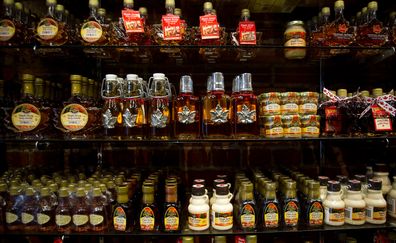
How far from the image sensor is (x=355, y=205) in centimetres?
Result: 153

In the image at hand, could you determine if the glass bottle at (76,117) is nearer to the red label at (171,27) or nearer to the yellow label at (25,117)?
the yellow label at (25,117)

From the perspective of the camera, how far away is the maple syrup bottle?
5.07 ft

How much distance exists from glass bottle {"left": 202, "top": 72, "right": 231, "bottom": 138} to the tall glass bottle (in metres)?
0.83

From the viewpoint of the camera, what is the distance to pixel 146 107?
1563 millimetres

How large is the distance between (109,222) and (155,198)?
0.25m

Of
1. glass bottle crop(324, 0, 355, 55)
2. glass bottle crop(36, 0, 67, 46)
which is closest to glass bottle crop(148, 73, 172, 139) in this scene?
glass bottle crop(36, 0, 67, 46)

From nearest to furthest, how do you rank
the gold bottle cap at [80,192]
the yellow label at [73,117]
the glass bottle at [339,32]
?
the gold bottle cap at [80,192] → the yellow label at [73,117] → the glass bottle at [339,32]

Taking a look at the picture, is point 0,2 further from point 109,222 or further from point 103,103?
point 109,222

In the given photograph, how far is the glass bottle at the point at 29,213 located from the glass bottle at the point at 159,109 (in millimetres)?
653

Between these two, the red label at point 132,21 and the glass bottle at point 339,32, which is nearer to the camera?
the red label at point 132,21

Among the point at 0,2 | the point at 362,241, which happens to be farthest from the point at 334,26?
the point at 0,2

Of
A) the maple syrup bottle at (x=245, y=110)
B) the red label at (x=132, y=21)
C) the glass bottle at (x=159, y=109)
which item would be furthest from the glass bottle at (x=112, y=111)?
the maple syrup bottle at (x=245, y=110)

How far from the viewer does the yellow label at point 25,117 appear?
60.9 inches

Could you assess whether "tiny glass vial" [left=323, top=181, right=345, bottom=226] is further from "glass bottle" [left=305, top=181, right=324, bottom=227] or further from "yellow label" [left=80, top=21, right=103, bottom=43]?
"yellow label" [left=80, top=21, right=103, bottom=43]
